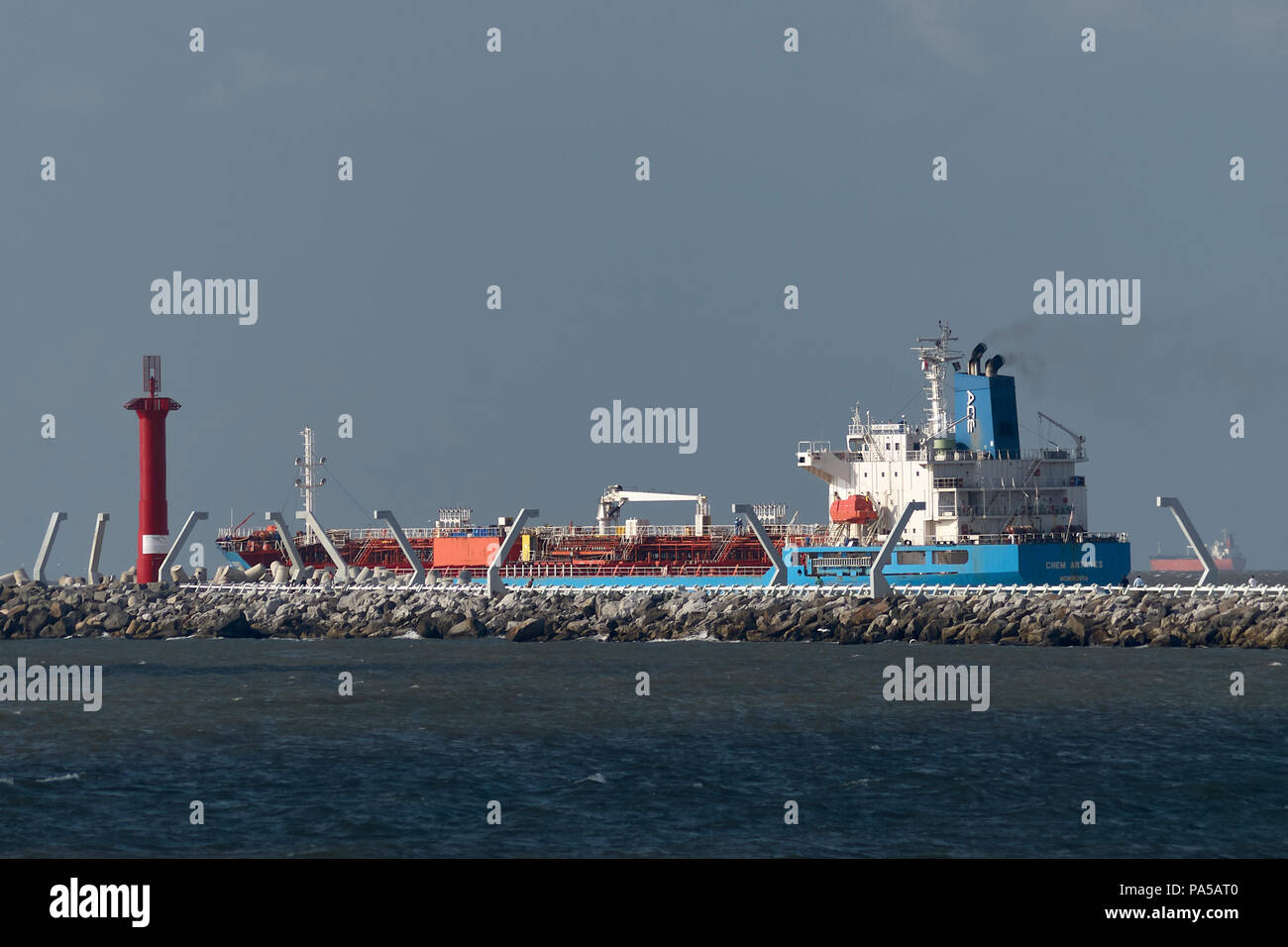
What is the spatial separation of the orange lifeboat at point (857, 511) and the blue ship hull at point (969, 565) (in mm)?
1612

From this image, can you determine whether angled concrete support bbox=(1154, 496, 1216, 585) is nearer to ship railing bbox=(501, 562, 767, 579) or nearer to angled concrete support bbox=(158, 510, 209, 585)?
ship railing bbox=(501, 562, 767, 579)

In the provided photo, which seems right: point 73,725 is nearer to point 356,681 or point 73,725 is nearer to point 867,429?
point 356,681

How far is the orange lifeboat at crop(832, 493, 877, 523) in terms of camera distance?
223 feet

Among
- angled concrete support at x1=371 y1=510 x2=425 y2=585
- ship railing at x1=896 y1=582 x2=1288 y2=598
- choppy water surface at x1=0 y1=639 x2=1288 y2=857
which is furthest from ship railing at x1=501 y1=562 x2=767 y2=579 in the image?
choppy water surface at x1=0 y1=639 x2=1288 y2=857

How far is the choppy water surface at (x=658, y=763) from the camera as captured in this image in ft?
84.7

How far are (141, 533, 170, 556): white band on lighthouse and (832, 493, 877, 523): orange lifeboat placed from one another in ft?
124

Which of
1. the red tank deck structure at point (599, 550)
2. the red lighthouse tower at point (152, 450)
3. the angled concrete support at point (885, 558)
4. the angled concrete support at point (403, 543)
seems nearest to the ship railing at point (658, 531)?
the red tank deck structure at point (599, 550)

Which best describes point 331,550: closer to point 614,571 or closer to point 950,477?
point 614,571

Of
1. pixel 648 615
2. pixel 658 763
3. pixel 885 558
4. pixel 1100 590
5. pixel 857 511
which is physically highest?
pixel 857 511

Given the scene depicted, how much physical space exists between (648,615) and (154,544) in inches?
1282

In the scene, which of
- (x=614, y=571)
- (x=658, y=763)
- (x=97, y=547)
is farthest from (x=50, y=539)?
(x=658, y=763)

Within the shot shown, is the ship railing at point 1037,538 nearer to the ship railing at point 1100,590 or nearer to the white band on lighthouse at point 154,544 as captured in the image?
the ship railing at point 1100,590

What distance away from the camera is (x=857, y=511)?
6788 centimetres

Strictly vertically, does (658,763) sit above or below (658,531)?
below
